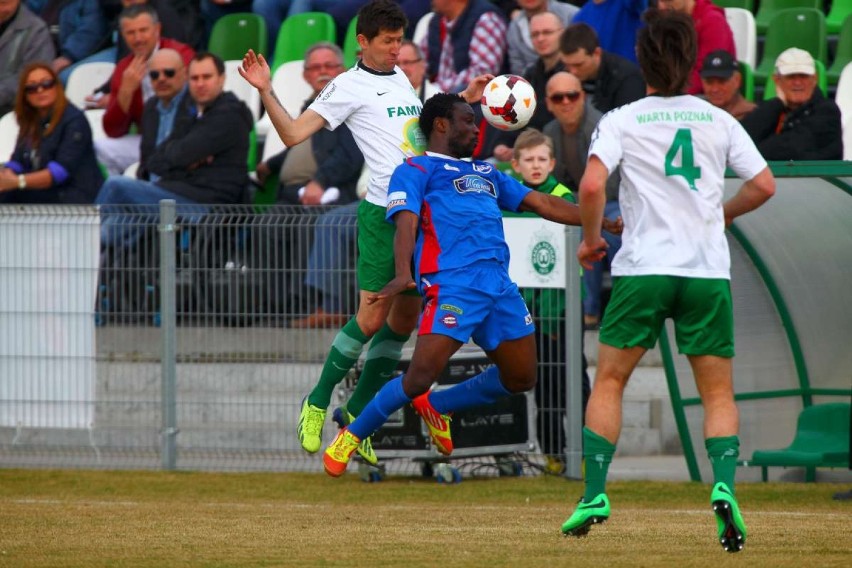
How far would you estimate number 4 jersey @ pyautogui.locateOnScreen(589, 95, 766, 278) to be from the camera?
21.5 feet

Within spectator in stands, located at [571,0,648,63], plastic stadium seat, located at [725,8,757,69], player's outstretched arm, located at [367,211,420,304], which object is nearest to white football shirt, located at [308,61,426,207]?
player's outstretched arm, located at [367,211,420,304]

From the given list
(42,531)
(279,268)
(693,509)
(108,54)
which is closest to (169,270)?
(279,268)

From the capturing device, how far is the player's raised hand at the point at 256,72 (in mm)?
8109

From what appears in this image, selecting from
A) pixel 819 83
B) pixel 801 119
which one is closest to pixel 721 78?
pixel 801 119

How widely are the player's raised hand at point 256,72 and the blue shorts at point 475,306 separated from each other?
1.38 meters

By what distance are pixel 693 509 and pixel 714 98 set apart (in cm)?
418

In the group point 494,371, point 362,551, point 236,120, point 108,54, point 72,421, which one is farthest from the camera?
point 108,54

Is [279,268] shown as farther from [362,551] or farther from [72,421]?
[362,551]

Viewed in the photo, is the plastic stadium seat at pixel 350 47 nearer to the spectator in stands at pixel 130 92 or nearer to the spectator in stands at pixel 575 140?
the spectator in stands at pixel 130 92

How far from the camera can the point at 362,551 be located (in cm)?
709

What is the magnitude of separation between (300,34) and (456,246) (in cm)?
869

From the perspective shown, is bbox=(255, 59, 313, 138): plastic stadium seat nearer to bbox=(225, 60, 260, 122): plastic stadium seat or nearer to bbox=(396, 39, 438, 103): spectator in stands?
bbox=(225, 60, 260, 122): plastic stadium seat

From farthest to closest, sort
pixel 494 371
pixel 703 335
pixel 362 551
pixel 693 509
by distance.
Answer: pixel 693 509 < pixel 494 371 < pixel 362 551 < pixel 703 335

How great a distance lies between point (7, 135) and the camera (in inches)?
605
